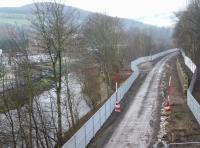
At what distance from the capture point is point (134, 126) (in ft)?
103

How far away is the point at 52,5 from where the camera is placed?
3142 centimetres

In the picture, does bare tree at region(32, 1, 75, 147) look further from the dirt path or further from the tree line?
the dirt path

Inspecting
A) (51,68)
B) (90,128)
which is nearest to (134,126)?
(90,128)

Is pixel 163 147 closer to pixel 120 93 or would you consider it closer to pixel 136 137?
pixel 136 137

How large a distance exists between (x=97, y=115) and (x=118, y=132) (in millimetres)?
2022

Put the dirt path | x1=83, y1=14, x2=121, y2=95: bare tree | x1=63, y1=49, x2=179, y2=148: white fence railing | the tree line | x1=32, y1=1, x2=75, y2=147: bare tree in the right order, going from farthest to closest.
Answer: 1. x1=83, y1=14, x2=121, y2=95: bare tree
2. the tree line
3. x1=32, y1=1, x2=75, y2=147: bare tree
4. the dirt path
5. x1=63, y1=49, x2=179, y2=148: white fence railing

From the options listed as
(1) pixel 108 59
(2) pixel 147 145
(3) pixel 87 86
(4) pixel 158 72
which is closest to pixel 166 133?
(2) pixel 147 145

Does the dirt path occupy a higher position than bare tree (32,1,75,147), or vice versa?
bare tree (32,1,75,147)

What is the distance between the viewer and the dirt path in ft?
88.5

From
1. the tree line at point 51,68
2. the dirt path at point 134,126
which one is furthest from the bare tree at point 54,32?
the dirt path at point 134,126

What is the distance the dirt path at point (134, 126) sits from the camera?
1063 inches

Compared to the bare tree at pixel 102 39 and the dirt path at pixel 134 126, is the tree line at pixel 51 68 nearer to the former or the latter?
the bare tree at pixel 102 39

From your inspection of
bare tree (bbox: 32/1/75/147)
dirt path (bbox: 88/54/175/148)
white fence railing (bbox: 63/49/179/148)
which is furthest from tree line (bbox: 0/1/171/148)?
dirt path (bbox: 88/54/175/148)

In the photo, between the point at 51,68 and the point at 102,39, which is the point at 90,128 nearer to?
the point at 51,68
